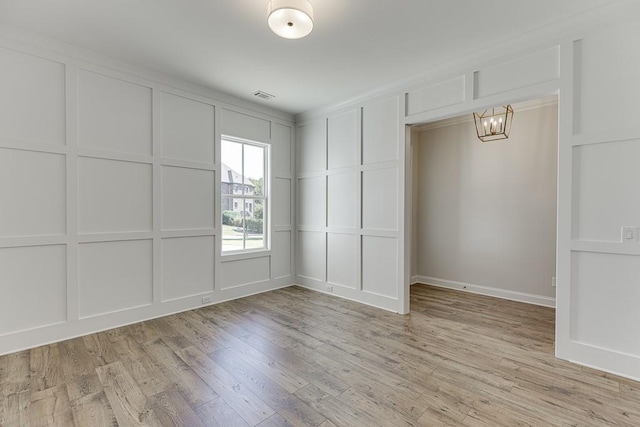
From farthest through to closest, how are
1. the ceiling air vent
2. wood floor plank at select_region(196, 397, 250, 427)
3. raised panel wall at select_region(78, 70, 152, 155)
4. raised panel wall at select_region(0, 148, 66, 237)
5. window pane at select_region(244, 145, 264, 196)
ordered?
window pane at select_region(244, 145, 264, 196)
the ceiling air vent
raised panel wall at select_region(78, 70, 152, 155)
raised panel wall at select_region(0, 148, 66, 237)
wood floor plank at select_region(196, 397, 250, 427)

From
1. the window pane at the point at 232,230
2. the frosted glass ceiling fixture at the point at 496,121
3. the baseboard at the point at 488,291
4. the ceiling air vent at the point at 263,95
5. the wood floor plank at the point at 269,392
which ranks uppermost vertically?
the ceiling air vent at the point at 263,95

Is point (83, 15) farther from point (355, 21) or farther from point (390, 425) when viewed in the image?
point (390, 425)

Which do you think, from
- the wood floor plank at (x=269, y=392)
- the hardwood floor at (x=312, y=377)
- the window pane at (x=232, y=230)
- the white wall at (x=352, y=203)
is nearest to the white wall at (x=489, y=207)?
the hardwood floor at (x=312, y=377)

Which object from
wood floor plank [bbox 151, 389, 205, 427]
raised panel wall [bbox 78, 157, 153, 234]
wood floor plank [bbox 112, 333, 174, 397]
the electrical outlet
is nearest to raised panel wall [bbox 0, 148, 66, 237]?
raised panel wall [bbox 78, 157, 153, 234]

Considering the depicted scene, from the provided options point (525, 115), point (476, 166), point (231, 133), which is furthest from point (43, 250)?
point (525, 115)

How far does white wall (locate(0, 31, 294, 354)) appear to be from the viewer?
2.80 meters

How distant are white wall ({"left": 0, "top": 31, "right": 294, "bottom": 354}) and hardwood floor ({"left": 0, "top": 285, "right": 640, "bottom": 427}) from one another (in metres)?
0.37

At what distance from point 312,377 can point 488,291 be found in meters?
3.54

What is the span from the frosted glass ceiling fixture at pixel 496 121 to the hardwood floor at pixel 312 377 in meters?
2.59

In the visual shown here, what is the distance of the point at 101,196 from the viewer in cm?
325

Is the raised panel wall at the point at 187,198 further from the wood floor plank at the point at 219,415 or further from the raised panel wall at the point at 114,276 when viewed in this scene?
the wood floor plank at the point at 219,415

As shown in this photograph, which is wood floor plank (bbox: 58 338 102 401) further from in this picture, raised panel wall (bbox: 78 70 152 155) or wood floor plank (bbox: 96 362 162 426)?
raised panel wall (bbox: 78 70 152 155)

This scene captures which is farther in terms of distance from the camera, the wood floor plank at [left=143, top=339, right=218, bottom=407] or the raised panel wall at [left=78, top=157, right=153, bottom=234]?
the raised panel wall at [left=78, top=157, right=153, bottom=234]

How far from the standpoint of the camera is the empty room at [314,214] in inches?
88.7
